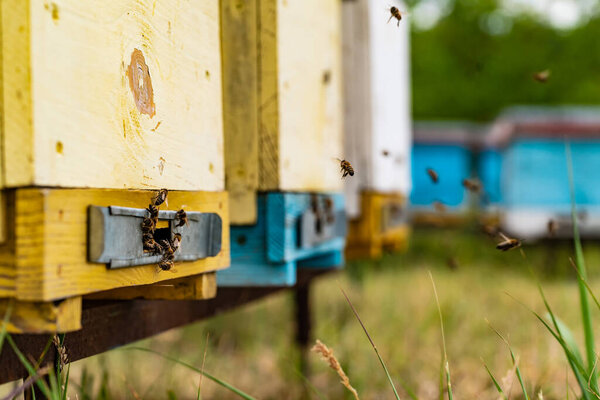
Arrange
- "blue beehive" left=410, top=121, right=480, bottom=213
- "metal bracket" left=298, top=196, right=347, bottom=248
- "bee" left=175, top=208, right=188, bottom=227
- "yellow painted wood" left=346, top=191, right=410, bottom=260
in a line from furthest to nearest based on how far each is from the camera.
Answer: "blue beehive" left=410, top=121, right=480, bottom=213 → "yellow painted wood" left=346, top=191, right=410, bottom=260 → "metal bracket" left=298, top=196, right=347, bottom=248 → "bee" left=175, top=208, right=188, bottom=227

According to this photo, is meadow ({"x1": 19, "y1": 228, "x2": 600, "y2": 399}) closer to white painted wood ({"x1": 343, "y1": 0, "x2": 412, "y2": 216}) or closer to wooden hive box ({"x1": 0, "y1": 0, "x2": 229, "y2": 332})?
white painted wood ({"x1": 343, "y1": 0, "x2": 412, "y2": 216})

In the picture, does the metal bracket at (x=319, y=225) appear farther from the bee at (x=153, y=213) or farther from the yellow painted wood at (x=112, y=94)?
the bee at (x=153, y=213)

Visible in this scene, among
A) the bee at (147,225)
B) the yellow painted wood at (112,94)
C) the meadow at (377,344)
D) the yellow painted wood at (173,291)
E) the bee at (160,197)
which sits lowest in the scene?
the meadow at (377,344)

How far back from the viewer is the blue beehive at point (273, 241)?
2.01 meters

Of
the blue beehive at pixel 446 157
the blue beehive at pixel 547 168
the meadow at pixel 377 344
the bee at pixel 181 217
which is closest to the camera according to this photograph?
the bee at pixel 181 217

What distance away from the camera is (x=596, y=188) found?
9031 millimetres

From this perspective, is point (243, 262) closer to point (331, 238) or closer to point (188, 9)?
point (331, 238)

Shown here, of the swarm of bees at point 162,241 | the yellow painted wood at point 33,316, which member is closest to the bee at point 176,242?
the swarm of bees at point 162,241

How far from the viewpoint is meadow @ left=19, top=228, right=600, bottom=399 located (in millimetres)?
3381

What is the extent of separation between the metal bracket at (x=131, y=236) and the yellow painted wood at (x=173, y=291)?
3.2 inches

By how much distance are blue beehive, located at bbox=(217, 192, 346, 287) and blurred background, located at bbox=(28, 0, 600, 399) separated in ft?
1.30

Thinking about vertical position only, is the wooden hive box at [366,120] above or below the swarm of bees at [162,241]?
above

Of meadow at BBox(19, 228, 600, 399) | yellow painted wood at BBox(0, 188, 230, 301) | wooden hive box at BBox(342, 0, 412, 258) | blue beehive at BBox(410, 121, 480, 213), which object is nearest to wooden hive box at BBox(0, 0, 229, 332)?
yellow painted wood at BBox(0, 188, 230, 301)

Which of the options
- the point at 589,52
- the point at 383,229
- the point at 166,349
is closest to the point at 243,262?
the point at 383,229
